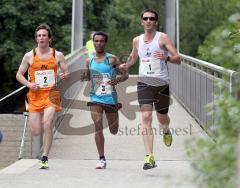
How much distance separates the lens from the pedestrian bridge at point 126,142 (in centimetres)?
894

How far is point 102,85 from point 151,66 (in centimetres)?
68

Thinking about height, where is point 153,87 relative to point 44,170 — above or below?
above

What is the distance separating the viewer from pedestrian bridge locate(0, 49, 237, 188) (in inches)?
352

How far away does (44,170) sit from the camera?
10023 mm

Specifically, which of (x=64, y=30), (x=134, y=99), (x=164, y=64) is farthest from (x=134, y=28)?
(x=164, y=64)

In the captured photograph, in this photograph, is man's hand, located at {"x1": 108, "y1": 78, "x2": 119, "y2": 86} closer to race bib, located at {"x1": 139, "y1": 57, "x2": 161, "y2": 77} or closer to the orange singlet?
race bib, located at {"x1": 139, "y1": 57, "x2": 161, "y2": 77}

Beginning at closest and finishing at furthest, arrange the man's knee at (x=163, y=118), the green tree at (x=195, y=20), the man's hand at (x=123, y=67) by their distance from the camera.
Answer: the man's hand at (x=123, y=67)
the man's knee at (x=163, y=118)
the green tree at (x=195, y=20)

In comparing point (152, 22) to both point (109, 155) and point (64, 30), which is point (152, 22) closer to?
point (109, 155)

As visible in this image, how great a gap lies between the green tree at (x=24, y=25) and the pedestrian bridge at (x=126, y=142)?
834 inches

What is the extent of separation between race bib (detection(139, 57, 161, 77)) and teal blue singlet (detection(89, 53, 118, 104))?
455 mm

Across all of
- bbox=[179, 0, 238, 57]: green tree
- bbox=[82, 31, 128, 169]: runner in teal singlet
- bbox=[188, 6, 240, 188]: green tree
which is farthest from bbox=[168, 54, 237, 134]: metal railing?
bbox=[179, 0, 238, 57]: green tree

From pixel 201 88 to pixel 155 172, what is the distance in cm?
501

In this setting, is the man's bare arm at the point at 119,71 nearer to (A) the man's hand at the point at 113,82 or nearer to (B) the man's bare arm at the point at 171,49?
(A) the man's hand at the point at 113,82

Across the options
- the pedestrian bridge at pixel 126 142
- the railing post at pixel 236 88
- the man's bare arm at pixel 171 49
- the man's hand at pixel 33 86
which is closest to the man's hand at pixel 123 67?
the man's bare arm at pixel 171 49
